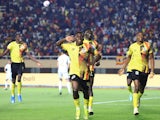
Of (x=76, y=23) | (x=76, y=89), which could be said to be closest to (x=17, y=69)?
(x=76, y=89)

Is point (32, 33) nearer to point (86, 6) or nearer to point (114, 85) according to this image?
point (86, 6)

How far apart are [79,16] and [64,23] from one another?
1410mm

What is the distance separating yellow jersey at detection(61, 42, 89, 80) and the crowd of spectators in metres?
24.1

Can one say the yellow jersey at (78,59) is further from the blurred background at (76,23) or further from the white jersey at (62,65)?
the blurred background at (76,23)

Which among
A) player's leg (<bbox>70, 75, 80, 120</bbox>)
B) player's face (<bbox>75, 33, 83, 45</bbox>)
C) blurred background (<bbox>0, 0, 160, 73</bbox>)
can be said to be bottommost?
player's leg (<bbox>70, 75, 80, 120</bbox>)

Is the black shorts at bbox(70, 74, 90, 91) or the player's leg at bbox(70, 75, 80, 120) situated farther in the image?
the black shorts at bbox(70, 74, 90, 91)

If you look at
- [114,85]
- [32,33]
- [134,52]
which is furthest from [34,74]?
[134,52]

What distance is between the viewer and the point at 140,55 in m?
16.5

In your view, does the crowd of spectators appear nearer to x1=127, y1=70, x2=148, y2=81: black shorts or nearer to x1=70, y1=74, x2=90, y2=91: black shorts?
x1=127, y1=70, x2=148, y2=81: black shorts

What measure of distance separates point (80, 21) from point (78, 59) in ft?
99.3

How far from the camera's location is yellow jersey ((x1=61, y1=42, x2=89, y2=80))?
14.5 m

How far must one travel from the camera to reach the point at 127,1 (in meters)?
44.8

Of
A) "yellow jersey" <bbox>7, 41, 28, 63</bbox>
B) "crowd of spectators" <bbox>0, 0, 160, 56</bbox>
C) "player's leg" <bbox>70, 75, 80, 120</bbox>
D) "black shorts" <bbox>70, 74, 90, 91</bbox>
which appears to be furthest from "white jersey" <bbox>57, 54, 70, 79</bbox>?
"player's leg" <bbox>70, 75, 80, 120</bbox>

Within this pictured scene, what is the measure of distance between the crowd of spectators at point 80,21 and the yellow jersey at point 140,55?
21.9 m
